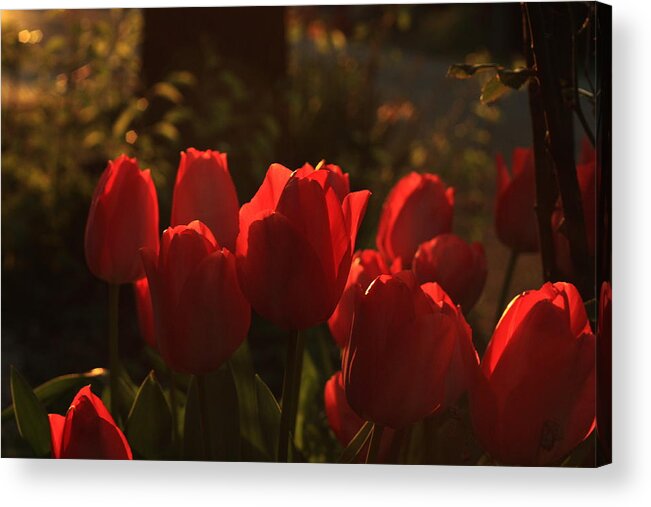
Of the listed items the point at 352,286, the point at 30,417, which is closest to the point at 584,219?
the point at 352,286

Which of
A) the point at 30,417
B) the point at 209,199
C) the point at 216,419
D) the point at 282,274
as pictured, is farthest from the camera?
the point at 30,417

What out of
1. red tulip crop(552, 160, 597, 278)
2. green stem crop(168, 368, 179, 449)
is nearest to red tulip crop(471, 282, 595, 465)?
red tulip crop(552, 160, 597, 278)

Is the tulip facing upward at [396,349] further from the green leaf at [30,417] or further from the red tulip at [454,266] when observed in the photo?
the green leaf at [30,417]

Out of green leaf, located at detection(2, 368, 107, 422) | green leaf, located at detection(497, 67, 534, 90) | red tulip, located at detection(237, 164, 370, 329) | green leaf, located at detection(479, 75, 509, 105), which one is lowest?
green leaf, located at detection(2, 368, 107, 422)

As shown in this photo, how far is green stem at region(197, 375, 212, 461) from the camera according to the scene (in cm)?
125

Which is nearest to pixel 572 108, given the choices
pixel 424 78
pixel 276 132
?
pixel 424 78

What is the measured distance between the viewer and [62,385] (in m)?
1.43

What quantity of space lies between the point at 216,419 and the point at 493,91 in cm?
52

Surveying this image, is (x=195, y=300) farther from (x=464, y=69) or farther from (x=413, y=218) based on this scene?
(x=464, y=69)

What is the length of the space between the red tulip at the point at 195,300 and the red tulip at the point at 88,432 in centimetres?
13

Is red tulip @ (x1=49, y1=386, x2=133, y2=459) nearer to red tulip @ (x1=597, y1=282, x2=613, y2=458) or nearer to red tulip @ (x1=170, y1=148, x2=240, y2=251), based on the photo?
red tulip @ (x1=170, y1=148, x2=240, y2=251)

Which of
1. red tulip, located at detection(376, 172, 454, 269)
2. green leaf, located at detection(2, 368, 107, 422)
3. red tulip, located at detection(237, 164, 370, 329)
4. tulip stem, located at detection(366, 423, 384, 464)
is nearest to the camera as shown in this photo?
red tulip, located at detection(237, 164, 370, 329)

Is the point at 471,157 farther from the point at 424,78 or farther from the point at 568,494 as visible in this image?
the point at 568,494

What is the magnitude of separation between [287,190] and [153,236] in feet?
0.82
